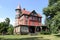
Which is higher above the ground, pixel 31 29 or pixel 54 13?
pixel 54 13

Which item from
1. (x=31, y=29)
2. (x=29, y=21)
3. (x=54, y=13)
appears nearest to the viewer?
(x=54, y=13)

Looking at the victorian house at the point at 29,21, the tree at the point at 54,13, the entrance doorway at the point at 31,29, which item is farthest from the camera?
the entrance doorway at the point at 31,29

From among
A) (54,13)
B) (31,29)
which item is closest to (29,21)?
(31,29)

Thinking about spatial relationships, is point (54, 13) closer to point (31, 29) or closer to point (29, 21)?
point (31, 29)

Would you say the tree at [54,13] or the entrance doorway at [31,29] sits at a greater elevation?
the tree at [54,13]

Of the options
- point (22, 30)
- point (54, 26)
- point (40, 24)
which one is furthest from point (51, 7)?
point (40, 24)

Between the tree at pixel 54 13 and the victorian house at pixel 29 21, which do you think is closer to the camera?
the tree at pixel 54 13

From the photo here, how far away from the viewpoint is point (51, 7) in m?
42.3

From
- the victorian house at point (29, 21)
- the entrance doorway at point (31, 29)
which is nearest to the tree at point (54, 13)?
the victorian house at point (29, 21)

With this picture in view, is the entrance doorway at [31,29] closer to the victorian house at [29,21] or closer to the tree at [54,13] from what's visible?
the victorian house at [29,21]

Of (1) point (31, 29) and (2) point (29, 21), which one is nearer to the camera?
(1) point (31, 29)

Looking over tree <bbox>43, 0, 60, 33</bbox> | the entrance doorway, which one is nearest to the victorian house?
the entrance doorway

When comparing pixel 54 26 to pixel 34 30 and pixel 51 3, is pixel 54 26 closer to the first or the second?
pixel 51 3

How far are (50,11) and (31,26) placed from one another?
2279cm
